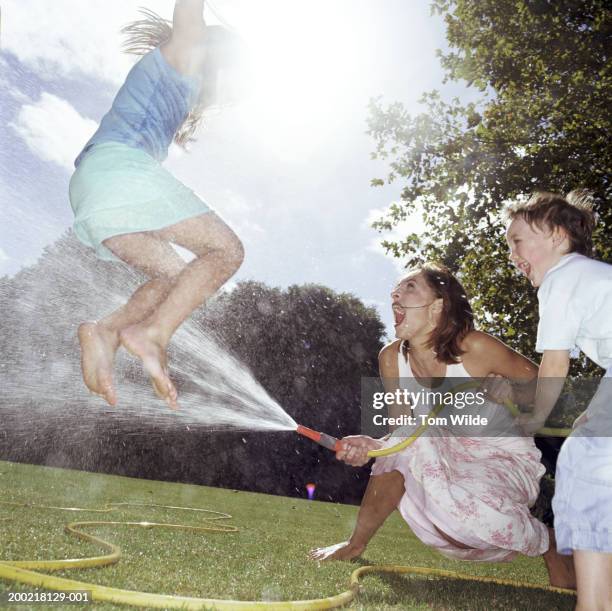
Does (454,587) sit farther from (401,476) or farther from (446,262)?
(446,262)

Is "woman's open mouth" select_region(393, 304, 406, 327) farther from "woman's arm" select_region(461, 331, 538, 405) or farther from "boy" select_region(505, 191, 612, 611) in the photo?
Answer: "boy" select_region(505, 191, 612, 611)

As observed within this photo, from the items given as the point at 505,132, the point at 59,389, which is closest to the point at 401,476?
the point at 505,132

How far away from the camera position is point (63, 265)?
11.0 metres

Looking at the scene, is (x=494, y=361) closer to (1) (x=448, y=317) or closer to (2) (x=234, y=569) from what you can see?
(1) (x=448, y=317)

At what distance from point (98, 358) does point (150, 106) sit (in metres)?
1.32

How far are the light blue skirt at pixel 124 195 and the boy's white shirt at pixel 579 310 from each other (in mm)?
1660

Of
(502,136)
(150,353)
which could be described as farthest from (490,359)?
(502,136)

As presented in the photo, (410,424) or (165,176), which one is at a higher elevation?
(165,176)

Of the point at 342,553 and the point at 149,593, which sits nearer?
the point at 149,593

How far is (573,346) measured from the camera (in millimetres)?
2346

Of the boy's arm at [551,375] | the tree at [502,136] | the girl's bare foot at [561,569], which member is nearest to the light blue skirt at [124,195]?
the boy's arm at [551,375]

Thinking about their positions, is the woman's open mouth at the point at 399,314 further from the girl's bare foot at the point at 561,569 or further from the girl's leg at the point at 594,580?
the girl's leg at the point at 594,580

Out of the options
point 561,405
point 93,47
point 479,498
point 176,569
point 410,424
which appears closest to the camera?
point 176,569

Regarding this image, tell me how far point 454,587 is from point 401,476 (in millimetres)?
649
